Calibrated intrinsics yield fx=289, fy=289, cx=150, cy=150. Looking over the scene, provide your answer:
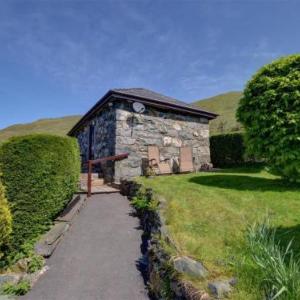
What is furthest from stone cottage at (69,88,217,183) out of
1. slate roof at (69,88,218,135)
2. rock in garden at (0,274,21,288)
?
rock in garden at (0,274,21,288)

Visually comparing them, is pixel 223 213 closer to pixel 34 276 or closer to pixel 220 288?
pixel 220 288

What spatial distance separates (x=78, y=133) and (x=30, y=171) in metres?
14.1

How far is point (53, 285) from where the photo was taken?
4.83m

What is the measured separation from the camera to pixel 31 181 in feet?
19.1

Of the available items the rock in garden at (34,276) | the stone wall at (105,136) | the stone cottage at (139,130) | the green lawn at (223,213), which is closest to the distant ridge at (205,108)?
the stone cottage at (139,130)

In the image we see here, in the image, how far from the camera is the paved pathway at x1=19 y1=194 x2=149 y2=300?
15.1 feet

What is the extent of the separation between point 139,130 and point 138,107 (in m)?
0.98

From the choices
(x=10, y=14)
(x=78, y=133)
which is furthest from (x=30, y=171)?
(x=78, y=133)

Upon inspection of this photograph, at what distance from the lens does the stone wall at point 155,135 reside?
11.8 m

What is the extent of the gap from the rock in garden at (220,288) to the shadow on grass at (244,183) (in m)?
5.47

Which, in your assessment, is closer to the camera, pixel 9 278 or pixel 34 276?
pixel 9 278

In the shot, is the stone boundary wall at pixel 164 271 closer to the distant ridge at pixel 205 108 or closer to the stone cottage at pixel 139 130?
the stone cottage at pixel 139 130

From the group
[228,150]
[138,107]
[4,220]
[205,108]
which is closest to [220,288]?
[4,220]

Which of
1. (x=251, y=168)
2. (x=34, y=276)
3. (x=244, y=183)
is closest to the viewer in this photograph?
(x=34, y=276)
